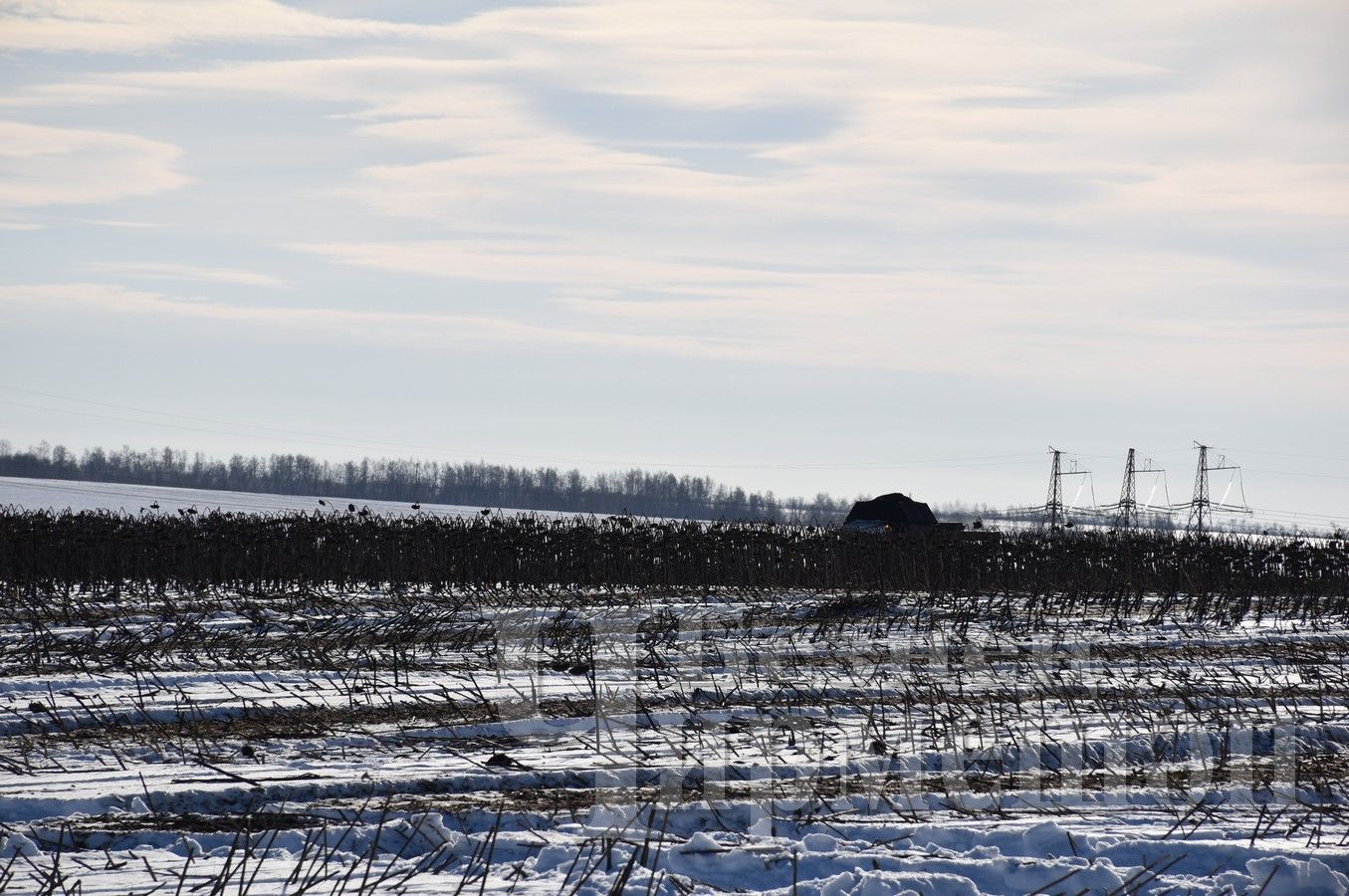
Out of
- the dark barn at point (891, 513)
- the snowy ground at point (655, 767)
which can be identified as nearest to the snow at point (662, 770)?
the snowy ground at point (655, 767)

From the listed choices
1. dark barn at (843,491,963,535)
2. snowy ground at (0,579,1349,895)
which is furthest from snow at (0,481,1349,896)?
dark barn at (843,491,963,535)

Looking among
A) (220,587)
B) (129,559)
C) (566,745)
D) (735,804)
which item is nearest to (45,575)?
(129,559)

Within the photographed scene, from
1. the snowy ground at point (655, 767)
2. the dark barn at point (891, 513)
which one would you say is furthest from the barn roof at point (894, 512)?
the snowy ground at point (655, 767)

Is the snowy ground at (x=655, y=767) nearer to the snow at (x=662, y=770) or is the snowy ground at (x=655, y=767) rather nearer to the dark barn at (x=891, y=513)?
the snow at (x=662, y=770)

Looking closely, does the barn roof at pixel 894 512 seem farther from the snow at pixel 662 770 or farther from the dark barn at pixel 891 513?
the snow at pixel 662 770

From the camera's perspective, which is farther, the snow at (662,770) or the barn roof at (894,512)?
the barn roof at (894,512)

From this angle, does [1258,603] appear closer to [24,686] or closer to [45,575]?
[24,686]

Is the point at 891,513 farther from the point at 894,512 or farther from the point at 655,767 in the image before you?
the point at 655,767

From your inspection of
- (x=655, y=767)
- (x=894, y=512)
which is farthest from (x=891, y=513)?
(x=655, y=767)

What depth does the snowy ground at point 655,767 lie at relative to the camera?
4.80 metres

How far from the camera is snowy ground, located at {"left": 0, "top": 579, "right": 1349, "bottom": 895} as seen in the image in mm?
4797

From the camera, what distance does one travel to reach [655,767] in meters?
6.48

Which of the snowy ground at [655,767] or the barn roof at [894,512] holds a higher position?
the barn roof at [894,512]

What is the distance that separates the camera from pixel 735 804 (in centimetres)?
575
